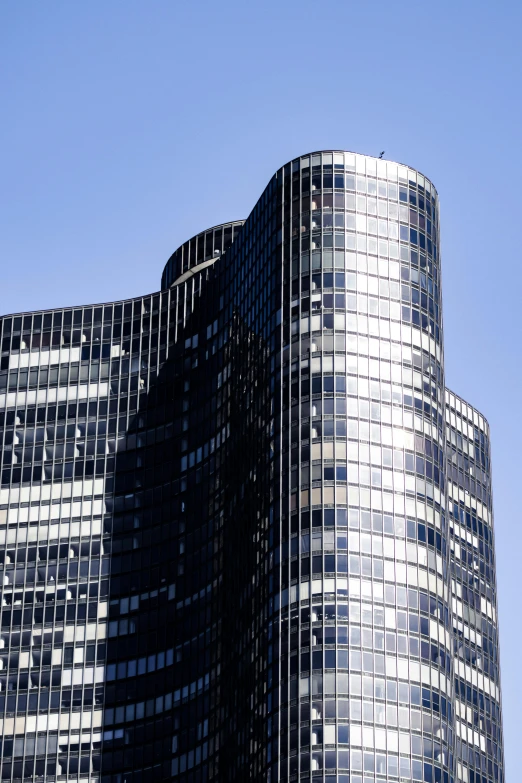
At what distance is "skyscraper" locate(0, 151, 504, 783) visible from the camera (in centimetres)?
15712

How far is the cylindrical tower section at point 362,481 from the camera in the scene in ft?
506

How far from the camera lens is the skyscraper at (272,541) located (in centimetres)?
15712

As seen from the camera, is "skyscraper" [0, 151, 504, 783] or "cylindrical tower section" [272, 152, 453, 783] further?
"skyscraper" [0, 151, 504, 783]

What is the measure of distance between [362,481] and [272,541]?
977cm

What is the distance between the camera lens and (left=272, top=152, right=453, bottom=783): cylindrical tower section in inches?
6073

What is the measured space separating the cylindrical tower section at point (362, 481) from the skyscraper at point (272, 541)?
0.21 meters

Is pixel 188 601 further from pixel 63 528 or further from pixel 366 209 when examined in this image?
pixel 366 209

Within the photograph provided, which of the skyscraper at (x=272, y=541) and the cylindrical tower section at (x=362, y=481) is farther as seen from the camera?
the skyscraper at (x=272, y=541)

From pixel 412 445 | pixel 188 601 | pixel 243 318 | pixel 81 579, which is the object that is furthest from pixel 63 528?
pixel 412 445

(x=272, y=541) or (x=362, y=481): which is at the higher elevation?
(x=362, y=481)

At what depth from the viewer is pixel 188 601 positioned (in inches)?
7323

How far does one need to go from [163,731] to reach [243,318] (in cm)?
4251

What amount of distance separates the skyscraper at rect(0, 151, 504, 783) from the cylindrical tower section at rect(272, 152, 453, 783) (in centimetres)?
21

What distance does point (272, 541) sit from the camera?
16425 cm
